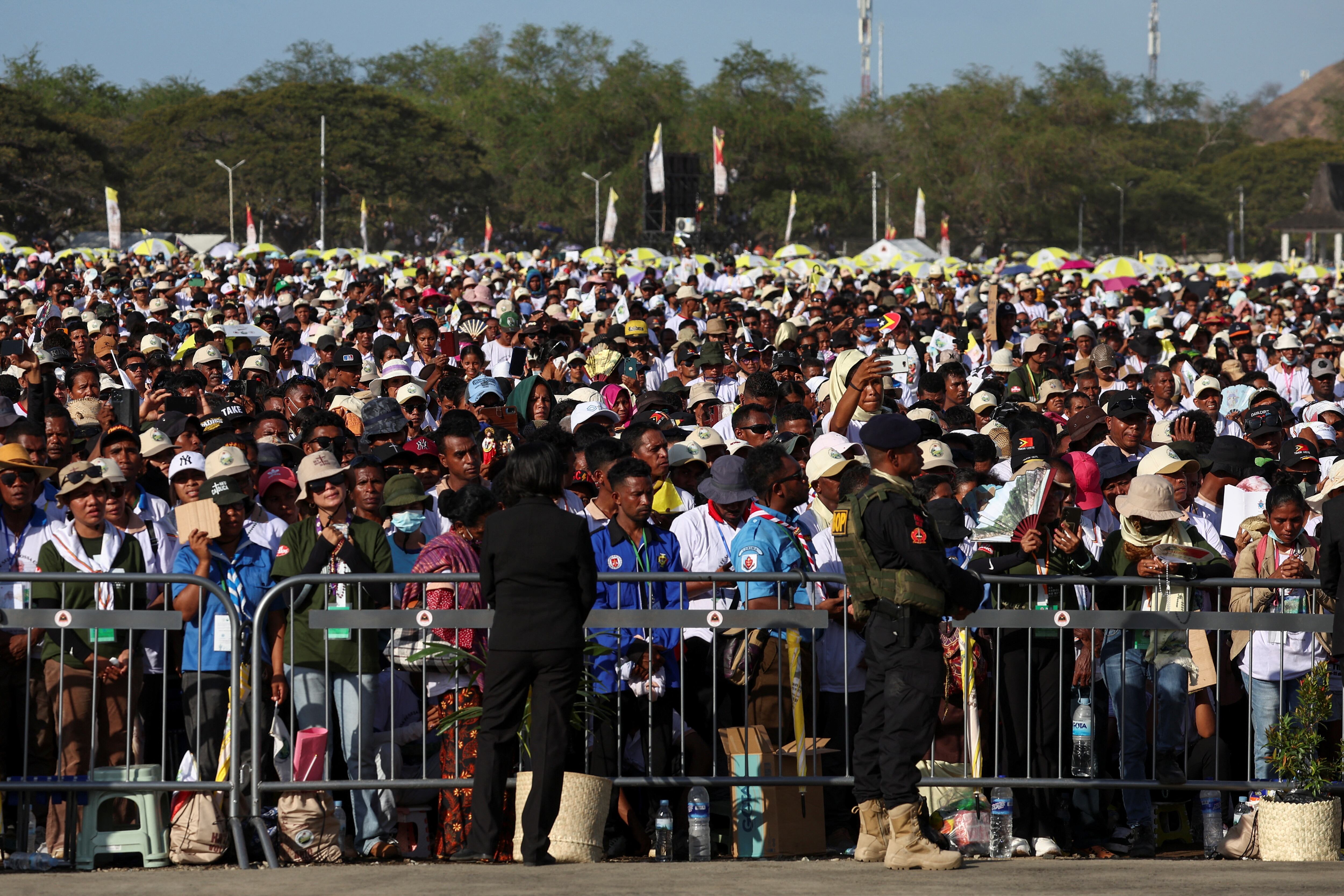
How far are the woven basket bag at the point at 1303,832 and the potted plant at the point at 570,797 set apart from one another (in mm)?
2687

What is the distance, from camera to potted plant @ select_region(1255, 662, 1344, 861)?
260 inches

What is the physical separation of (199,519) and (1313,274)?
1822 inches

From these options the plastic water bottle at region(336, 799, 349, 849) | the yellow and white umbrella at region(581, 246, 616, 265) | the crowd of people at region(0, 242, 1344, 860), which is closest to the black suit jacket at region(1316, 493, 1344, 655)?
the crowd of people at region(0, 242, 1344, 860)

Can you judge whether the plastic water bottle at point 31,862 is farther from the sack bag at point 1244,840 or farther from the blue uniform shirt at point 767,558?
the sack bag at point 1244,840

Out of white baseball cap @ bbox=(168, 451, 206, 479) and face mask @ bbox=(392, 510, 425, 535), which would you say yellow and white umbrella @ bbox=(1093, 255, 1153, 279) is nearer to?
face mask @ bbox=(392, 510, 425, 535)

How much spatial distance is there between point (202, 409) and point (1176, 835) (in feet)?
24.3

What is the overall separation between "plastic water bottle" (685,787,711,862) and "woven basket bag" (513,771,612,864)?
414 millimetres

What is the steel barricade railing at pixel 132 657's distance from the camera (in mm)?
6461

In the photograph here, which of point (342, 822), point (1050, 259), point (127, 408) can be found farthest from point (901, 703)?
point (1050, 259)

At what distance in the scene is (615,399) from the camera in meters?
12.5

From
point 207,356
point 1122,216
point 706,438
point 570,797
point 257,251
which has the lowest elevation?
point 570,797

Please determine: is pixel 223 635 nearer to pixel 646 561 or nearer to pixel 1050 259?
pixel 646 561

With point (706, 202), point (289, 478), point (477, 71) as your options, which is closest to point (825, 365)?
point (289, 478)

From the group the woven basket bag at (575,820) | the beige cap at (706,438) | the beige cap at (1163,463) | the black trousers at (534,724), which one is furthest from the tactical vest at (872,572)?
the beige cap at (706,438)
